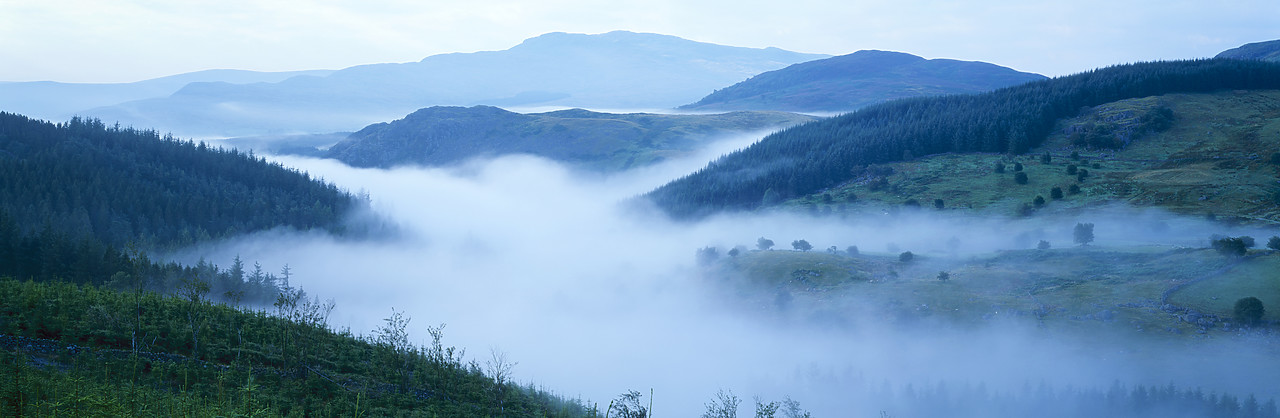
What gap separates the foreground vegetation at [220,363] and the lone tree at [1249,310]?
64.0m

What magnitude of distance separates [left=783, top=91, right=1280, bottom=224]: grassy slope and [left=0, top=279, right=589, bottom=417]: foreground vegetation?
123933 millimetres

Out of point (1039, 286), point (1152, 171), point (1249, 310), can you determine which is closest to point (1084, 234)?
point (1039, 286)

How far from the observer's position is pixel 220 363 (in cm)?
3994

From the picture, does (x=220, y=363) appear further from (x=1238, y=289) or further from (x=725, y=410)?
(x=1238, y=289)

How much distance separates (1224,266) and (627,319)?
92297mm

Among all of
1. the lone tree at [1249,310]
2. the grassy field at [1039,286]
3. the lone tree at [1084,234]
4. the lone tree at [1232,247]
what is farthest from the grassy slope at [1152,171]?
the lone tree at [1249,310]

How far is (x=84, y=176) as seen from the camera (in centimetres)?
18150

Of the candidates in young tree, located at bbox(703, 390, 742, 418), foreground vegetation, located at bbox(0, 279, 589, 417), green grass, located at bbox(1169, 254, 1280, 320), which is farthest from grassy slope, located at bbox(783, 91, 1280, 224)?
foreground vegetation, located at bbox(0, 279, 589, 417)

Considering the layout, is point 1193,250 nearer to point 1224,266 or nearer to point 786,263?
point 1224,266

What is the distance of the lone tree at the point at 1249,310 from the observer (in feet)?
224

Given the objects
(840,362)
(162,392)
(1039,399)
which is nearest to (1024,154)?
(840,362)

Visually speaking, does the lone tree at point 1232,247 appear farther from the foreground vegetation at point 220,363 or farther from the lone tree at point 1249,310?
the foreground vegetation at point 220,363

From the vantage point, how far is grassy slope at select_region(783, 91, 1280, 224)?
419 ft

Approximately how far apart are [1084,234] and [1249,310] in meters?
45.5
